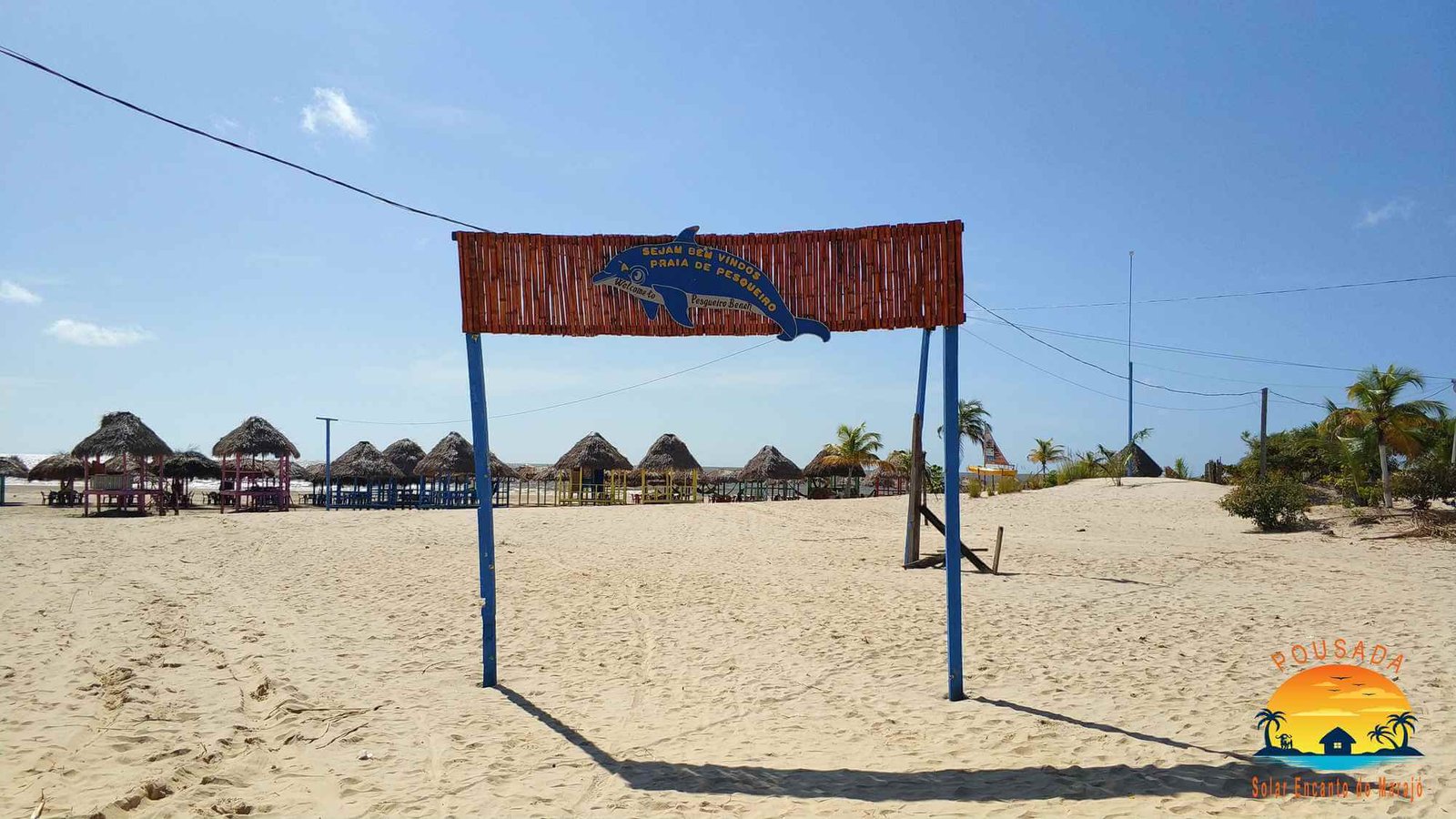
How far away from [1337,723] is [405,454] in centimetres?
3827

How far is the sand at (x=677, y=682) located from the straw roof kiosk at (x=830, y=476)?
23.8m

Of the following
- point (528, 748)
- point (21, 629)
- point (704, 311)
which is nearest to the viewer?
point (528, 748)

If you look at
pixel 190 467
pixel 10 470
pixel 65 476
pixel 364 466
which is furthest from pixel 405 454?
pixel 10 470

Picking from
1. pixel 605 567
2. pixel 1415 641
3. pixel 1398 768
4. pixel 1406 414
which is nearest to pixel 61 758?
pixel 1398 768

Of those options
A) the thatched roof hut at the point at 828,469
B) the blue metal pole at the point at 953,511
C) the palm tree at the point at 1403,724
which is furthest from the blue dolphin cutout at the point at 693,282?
the thatched roof hut at the point at 828,469

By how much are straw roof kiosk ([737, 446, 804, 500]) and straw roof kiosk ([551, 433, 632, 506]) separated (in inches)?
228

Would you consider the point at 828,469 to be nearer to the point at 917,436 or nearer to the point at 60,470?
the point at 917,436

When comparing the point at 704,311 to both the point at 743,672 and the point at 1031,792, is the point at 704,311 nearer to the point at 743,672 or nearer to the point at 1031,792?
the point at 743,672

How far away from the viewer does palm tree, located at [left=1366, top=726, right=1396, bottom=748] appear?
465 cm

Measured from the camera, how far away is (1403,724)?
486 centimetres

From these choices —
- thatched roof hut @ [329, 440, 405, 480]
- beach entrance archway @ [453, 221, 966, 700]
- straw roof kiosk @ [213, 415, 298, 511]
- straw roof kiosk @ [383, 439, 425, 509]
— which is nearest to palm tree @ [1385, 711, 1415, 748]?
beach entrance archway @ [453, 221, 966, 700]

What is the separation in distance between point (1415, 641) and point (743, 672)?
5.92 meters

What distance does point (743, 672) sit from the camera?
666cm

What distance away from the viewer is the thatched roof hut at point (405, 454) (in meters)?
37.7
